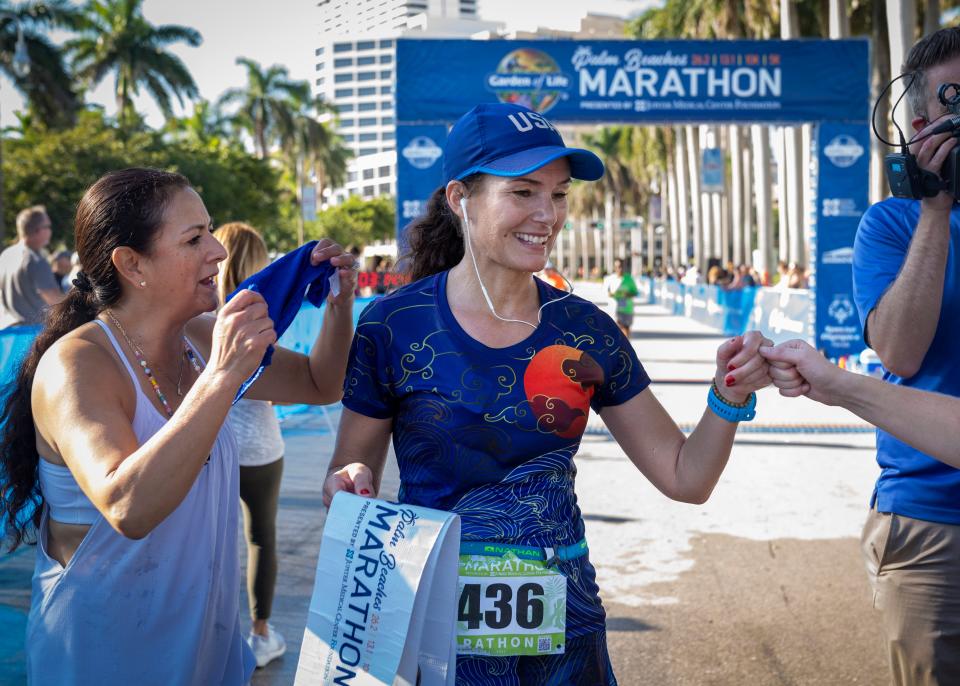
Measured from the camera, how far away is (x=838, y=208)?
622 inches

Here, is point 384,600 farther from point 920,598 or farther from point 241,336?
point 920,598

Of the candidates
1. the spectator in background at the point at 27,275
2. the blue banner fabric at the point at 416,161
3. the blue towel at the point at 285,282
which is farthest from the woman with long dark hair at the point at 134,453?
the blue banner fabric at the point at 416,161

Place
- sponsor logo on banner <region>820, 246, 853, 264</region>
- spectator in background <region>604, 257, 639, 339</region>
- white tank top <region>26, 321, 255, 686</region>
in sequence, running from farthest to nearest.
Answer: spectator in background <region>604, 257, 639, 339</region> → sponsor logo on banner <region>820, 246, 853, 264</region> → white tank top <region>26, 321, 255, 686</region>

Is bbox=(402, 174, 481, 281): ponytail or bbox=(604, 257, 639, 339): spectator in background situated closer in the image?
bbox=(402, 174, 481, 281): ponytail

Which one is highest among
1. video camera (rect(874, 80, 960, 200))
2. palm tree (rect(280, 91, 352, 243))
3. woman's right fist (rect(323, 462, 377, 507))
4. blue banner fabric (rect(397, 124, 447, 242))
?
palm tree (rect(280, 91, 352, 243))

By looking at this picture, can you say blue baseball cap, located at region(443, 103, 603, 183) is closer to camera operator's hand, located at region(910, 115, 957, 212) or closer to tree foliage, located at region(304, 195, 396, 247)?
camera operator's hand, located at region(910, 115, 957, 212)

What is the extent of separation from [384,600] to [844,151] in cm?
1518

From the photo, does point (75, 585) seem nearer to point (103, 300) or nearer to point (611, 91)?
point (103, 300)

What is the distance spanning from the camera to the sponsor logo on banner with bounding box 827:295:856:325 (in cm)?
1578

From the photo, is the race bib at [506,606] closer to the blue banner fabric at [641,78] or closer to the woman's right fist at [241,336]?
the woman's right fist at [241,336]

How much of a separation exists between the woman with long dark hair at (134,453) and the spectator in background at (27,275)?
713 centimetres

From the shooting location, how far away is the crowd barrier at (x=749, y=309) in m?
17.8

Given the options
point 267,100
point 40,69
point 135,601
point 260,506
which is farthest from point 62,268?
point 267,100

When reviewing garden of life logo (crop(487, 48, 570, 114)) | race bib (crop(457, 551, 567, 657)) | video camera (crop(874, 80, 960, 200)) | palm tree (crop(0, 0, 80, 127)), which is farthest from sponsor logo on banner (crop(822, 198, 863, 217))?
palm tree (crop(0, 0, 80, 127))
